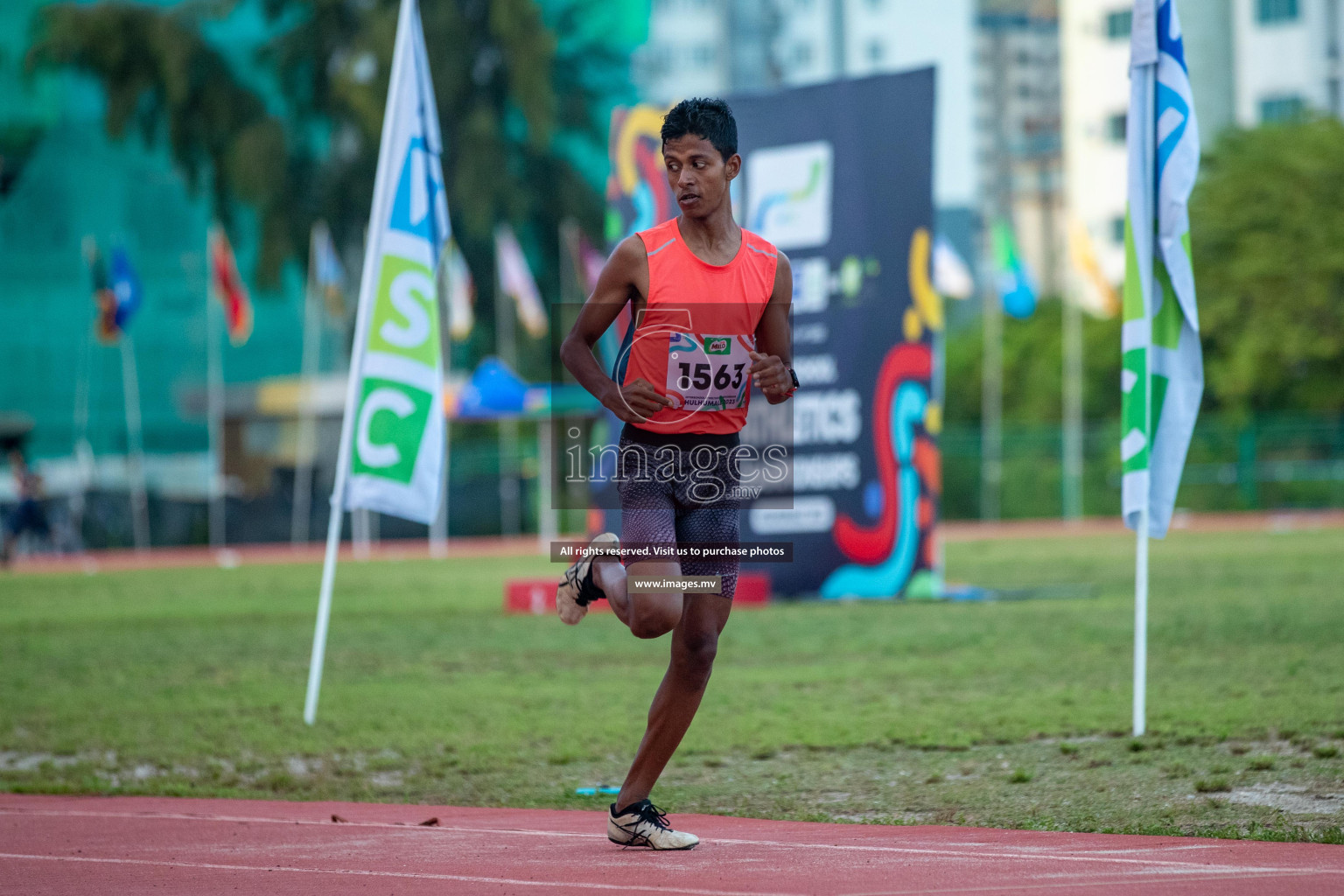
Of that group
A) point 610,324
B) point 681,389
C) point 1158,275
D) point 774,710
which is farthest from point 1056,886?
point 774,710

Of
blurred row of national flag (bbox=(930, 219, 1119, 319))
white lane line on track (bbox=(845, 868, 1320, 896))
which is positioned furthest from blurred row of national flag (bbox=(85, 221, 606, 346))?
white lane line on track (bbox=(845, 868, 1320, 896))

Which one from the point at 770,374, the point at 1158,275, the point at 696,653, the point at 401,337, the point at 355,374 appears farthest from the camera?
the point at 401,337

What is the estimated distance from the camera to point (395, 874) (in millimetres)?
5309

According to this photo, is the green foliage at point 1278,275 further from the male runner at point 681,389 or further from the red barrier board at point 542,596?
the male runner at point 681,389

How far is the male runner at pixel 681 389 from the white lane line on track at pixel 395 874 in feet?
2.10

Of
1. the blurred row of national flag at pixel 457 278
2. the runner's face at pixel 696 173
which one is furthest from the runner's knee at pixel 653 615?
the blurred row of national flag at pixel 457 278

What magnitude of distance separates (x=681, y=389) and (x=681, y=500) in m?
0.37

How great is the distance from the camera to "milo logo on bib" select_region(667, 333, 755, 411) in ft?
18.0

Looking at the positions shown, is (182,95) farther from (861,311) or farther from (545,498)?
(861,311)

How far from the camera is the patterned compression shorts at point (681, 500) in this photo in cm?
549

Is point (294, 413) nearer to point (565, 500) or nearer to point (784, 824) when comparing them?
point (565, 500)

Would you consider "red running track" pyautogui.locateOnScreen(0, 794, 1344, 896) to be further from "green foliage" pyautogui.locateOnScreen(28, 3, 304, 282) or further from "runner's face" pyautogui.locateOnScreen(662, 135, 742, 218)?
"green foliage" pyautogui.locateOnScreen(28, 3, 304, 282)

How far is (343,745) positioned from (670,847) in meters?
3.98

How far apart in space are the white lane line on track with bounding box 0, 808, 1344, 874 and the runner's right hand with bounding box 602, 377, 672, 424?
154 cm
